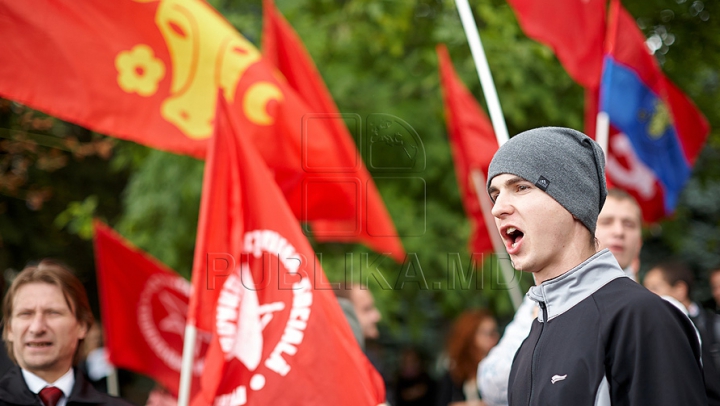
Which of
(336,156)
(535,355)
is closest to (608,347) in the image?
(535,355)

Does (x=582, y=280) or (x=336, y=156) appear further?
(x=336, y=156)

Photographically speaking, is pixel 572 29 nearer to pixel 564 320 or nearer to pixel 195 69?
pixel 195 69

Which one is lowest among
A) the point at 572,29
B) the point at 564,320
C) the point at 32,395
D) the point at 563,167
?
the point at 32,395

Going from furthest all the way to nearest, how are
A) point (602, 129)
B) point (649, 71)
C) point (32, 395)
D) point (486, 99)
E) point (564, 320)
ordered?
point (649, 71), point (486, 99), point (602, 129), point (32, 395), point (564, 320)

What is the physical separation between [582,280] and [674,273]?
374 cm

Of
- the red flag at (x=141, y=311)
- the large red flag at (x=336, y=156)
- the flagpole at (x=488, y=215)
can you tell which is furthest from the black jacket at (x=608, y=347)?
the red flag at (x=141, y=311)

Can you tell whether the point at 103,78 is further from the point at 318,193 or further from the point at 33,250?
the point at 33,250

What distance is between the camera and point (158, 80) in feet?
17.3

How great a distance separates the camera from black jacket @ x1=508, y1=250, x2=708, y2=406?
6.68 feet

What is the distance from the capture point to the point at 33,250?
429 inches

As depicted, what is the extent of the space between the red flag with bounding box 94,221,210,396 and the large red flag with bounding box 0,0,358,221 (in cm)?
136

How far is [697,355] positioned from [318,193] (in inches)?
165

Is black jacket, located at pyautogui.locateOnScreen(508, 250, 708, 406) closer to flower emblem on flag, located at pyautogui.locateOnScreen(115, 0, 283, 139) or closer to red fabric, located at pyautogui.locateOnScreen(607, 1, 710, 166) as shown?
flower emblem on flag, located at pyautogui.locateOnScreen(115, 0, 283, 139)

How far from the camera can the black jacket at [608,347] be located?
204cm
